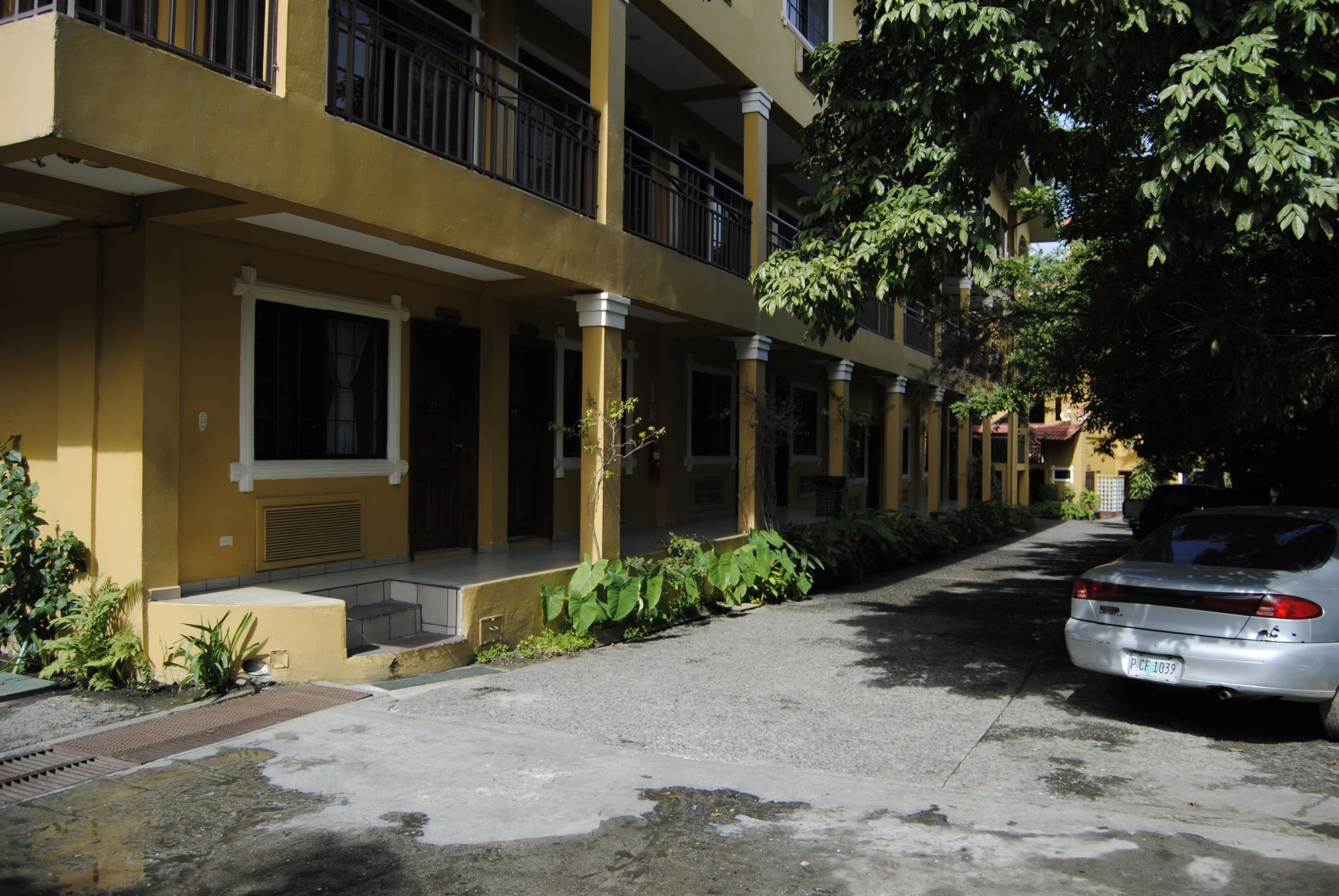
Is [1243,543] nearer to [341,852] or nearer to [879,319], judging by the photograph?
[341,852]

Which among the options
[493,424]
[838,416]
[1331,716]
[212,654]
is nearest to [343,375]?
[493,424]

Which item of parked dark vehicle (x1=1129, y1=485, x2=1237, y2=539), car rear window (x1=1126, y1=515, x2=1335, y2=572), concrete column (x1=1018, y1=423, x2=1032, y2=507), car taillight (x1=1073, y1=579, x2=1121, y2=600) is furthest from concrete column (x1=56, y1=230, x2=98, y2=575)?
concrete column (x1=1018, y1=423, x2=1032, y2=507)

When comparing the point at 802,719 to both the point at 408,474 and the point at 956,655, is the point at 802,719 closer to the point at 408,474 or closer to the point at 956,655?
the point at 956,655

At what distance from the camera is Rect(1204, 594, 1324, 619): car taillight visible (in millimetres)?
6199

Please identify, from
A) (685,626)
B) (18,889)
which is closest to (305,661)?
(18,889)

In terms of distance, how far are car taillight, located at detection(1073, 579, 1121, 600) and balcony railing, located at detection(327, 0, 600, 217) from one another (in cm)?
552

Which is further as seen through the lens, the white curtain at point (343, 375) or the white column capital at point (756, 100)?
the white column capital at point (756, 100)

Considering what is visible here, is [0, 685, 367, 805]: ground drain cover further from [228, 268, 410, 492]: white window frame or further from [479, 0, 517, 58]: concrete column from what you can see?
[479, 0, 517, 58]: concrete column

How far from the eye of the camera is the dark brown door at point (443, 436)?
1009 cm

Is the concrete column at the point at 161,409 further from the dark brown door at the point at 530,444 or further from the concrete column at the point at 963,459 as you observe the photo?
the concrete column at the point at 963,459

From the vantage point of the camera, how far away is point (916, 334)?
21.3m

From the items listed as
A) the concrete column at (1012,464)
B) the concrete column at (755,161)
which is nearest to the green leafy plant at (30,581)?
the concrete column at (755,161)

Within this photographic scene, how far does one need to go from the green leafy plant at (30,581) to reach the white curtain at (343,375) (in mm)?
2389

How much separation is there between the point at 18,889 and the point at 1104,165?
10.1 metres
